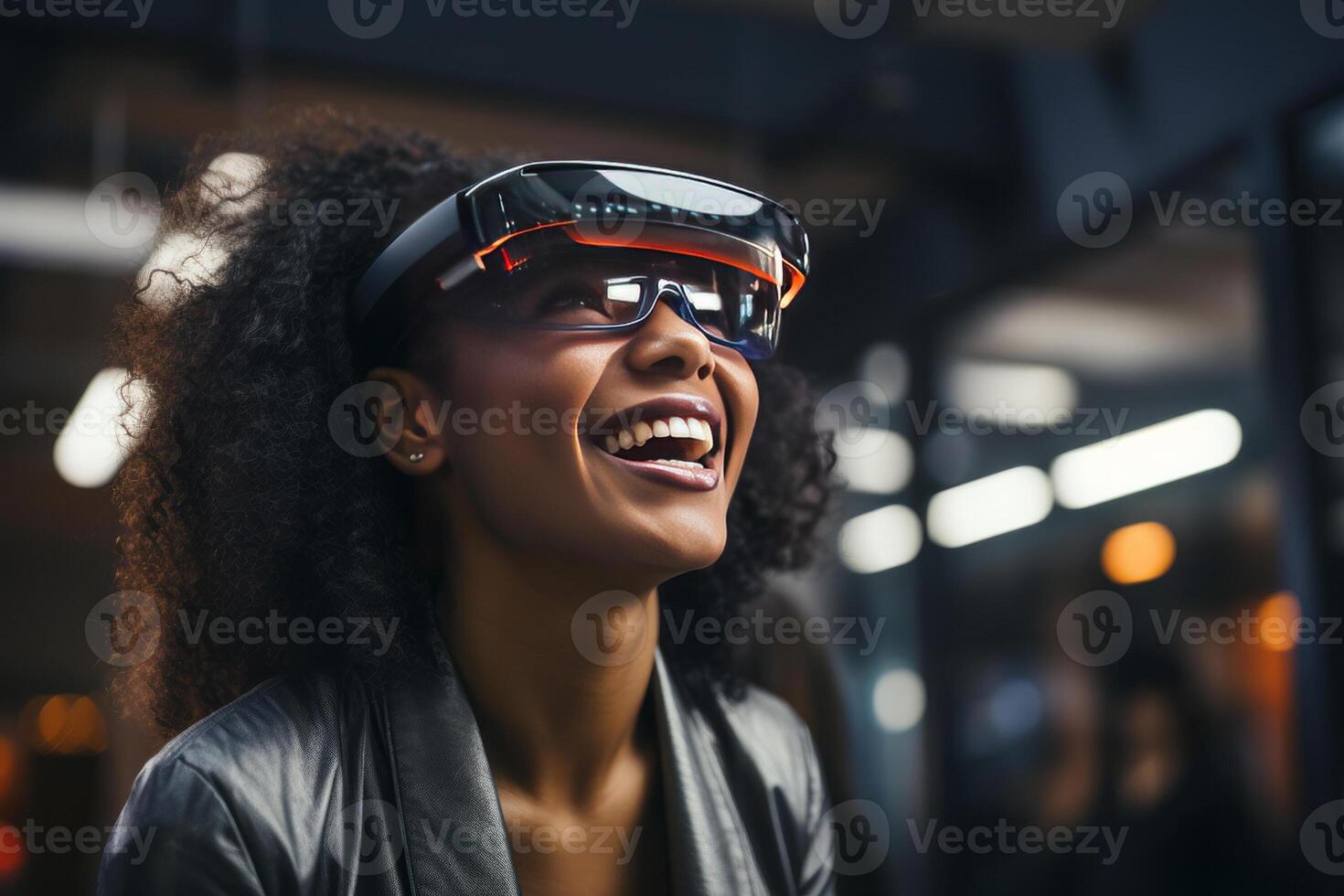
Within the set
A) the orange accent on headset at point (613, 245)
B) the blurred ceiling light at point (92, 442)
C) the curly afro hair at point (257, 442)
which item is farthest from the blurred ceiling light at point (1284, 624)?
the blurred ceiling light at point (92, 442)

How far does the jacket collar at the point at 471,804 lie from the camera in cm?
127

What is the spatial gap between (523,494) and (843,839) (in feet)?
5.40

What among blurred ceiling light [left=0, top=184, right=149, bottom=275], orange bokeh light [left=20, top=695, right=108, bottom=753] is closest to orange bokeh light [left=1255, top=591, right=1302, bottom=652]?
blurred ceiling light [left=0, top=184, right=149, bottom=275]

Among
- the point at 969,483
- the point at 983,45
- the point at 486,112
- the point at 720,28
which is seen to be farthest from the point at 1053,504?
the point at 486,112

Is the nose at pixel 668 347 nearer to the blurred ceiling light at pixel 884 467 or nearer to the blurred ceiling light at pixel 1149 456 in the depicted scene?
the blurred ceiling light at pixel 1149 456

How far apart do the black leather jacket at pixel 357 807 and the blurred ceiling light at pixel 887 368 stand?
427 centimetres

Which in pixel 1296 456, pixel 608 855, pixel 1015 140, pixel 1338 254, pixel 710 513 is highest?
pixel 1015 140

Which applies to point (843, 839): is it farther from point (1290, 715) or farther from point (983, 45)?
point (983, 45)

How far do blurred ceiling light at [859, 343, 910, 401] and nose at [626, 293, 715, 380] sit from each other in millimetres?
4408

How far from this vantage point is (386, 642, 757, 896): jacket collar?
4.17 ft

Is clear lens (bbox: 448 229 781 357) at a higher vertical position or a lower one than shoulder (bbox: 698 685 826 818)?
higher

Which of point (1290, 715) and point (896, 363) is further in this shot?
point (896, 363)

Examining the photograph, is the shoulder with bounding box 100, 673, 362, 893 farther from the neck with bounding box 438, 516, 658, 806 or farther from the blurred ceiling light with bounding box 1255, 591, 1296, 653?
the blurred ceiling light with bounding box 1255, 591, 1296, 653

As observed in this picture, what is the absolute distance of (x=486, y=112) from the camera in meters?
4.52
